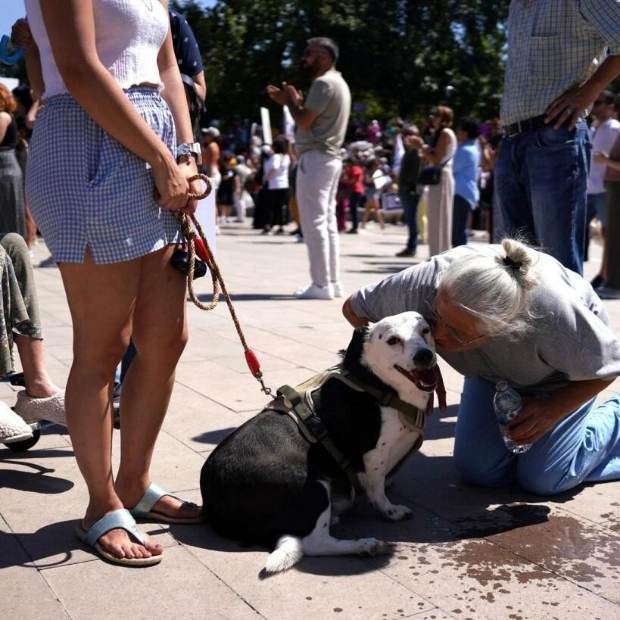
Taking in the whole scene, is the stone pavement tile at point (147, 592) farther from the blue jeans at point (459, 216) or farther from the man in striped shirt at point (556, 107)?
the blue jeans at point (459, 216)

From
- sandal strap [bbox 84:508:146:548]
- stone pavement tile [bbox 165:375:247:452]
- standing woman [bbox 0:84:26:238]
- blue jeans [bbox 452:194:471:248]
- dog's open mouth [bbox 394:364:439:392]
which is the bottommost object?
stone pavement tile [bbox 165:375:247:452]

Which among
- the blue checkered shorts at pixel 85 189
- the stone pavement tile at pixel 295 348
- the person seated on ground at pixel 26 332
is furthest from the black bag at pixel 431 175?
the blue checkered shorts at pixel 85 189

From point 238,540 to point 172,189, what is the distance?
1.21 metres

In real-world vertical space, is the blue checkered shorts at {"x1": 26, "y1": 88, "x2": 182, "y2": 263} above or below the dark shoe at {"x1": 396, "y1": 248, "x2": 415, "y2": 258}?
above

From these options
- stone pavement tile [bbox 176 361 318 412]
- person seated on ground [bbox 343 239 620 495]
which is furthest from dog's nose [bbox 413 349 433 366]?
stone pavement tile [bbox 176 361 318 412]

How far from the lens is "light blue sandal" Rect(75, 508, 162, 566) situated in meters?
2.85

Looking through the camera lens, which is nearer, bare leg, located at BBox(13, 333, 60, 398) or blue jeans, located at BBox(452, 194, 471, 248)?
bare leg, located at BBox(13, 333, 60, 398)

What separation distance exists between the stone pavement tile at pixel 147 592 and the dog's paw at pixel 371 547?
1.57ft

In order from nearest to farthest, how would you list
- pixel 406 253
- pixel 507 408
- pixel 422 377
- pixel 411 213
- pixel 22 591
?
pixel 22 591 < pixel 422 377 < pixel 507 408 < pixel 411 213 < pixel 406 253

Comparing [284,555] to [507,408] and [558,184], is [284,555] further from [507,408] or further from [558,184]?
[558,184]

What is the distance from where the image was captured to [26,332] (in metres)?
3.98

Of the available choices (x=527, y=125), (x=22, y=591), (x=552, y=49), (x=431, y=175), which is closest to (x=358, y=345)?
(x=22, y=591)

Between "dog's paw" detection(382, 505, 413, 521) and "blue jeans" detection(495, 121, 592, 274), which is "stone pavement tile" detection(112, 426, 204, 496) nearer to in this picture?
"dog's paw" detection(382, 505, 413, 521)

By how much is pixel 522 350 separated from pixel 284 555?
3.97ft
